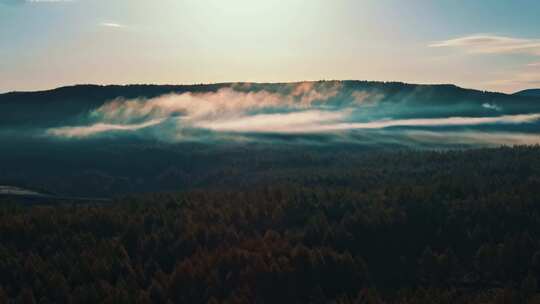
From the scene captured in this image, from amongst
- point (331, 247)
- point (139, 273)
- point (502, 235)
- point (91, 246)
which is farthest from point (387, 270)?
point (91, 246)

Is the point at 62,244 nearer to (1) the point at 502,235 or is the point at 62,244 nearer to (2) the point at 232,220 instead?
(2) the point at 232,220

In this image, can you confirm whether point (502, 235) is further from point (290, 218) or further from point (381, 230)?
point (290, 218)

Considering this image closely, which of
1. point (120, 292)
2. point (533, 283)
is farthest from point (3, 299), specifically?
point (533, 283)

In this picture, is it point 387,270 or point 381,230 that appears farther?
point 381,230

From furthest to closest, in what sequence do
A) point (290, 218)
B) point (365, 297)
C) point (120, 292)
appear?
point (290, 218) → point (365, 297) → point (120, 292)

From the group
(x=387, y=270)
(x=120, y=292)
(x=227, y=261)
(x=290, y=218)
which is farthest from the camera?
(x=290, y=218)

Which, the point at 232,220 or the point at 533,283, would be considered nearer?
the point at 533,283
